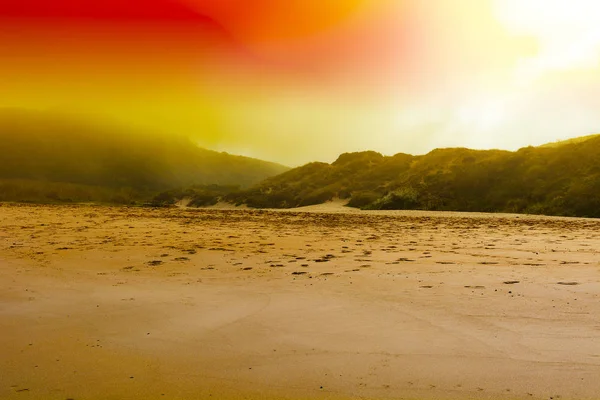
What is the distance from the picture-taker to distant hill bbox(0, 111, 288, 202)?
7025 centimetres

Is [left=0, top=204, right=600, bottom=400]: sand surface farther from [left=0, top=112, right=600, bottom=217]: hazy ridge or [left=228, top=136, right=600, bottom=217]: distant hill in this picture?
[left=0, top=112, right=600, bottom=217]: hazy ridge

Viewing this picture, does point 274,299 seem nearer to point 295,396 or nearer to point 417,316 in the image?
point 417,316

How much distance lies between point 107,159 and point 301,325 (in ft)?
271

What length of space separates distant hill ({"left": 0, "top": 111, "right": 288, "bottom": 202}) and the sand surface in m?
57.3

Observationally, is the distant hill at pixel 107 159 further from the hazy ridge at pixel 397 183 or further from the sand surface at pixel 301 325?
the sand surface at pixel 301 325

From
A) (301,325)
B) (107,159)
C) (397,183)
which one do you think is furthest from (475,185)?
(107,159)

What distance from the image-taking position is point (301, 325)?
13.5 feet

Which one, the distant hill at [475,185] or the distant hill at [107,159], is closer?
the distant hill at [475,185]

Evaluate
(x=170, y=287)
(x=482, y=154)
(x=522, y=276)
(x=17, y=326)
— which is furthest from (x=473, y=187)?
(x=17, y=326)

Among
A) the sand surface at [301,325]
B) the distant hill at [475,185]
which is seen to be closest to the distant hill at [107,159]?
the distant hill at [475,185]

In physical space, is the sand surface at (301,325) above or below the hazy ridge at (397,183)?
below

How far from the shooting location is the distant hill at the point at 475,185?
24328mm

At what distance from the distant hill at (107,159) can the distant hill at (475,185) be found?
114 ft

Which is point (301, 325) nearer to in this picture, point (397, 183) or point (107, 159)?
point (397, 183)
